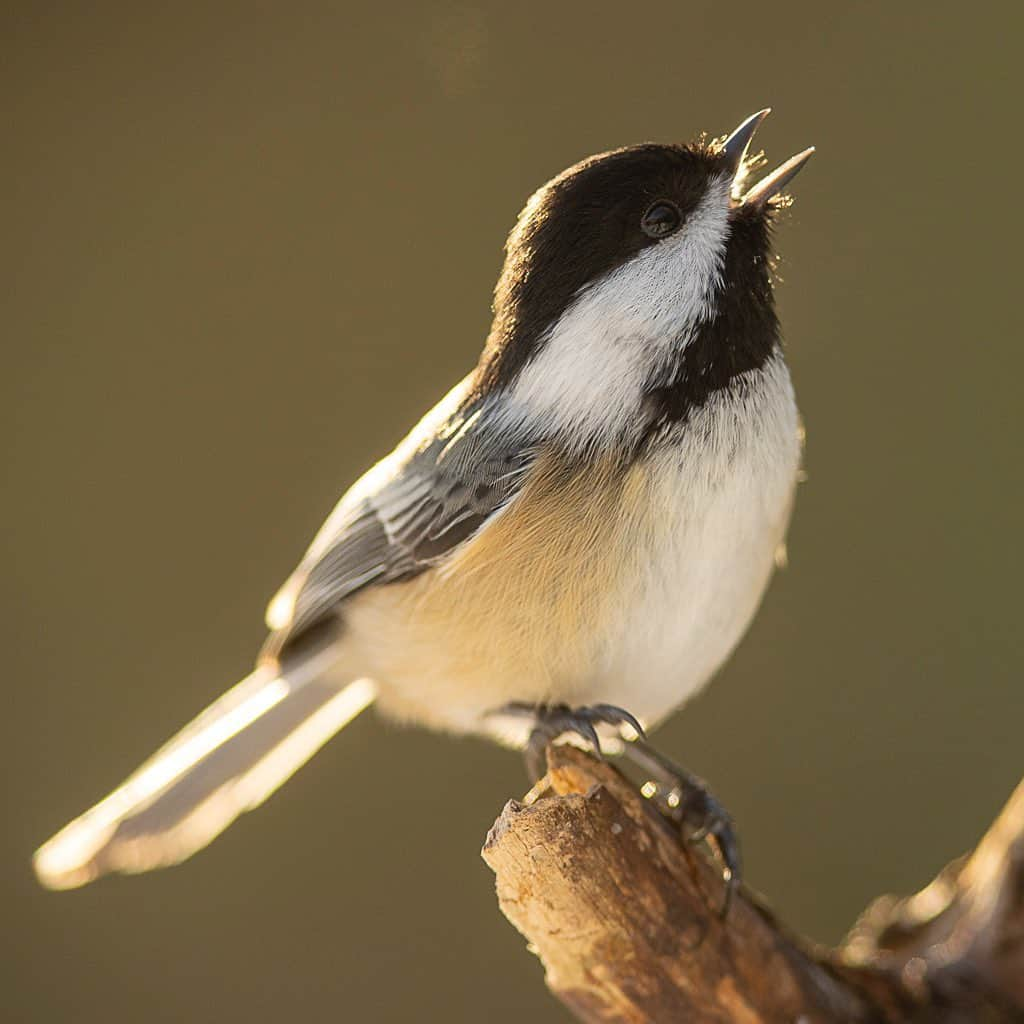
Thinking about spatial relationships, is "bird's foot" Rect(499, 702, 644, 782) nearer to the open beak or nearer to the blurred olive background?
the open beak

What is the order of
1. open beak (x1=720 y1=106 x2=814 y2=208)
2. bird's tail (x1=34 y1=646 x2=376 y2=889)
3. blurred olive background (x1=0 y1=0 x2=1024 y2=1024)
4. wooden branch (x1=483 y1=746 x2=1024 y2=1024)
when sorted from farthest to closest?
blurred olive background (x1=0 y1=0 x2=1024 y2=1024), bird's tail (x1=34 y1=646 x2=376 y2=889), open beak (x1=720 y1=106 x2=814 y2=208), wooden branch (x1=483 y1=746 x2=1024 y2=1024)

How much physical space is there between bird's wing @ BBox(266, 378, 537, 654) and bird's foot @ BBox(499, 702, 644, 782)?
0.61ft

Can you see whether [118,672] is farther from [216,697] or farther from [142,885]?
[142,885]

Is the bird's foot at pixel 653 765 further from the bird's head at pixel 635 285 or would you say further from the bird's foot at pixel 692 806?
the bird's head at pixel 635 285

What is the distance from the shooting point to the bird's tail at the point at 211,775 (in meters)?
1.31

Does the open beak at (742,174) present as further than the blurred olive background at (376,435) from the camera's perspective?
No

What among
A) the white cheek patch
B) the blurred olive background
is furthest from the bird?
the blurred olive background

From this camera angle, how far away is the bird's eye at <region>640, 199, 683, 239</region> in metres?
1.07

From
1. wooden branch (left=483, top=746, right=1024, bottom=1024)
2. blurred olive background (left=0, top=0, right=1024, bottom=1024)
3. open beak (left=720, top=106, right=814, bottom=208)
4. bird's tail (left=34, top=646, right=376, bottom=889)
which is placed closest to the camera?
wooden branch (left=483, top=746, right=1024, bottom=1024)

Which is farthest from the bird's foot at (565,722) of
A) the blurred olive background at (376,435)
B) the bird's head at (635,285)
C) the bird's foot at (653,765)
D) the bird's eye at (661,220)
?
the blurred olive background at (376,435)

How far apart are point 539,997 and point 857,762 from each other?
27.4 inches

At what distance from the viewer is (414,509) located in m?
1.23

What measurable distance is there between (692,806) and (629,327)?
0.51 metres

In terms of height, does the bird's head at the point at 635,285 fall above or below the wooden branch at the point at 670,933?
above
